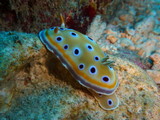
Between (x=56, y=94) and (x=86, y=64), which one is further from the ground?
(x=86, y=64)

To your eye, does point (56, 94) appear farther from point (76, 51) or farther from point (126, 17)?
point (126, 17)

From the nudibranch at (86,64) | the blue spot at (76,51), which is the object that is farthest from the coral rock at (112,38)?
the blue spot at (76,51)

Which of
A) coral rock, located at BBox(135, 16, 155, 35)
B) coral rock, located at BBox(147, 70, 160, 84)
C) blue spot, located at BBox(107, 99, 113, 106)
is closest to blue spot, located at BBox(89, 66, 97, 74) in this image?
blue spot, located at BBox(107, 99, 113, 106)

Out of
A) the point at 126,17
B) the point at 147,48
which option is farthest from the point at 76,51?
the point at 126,17

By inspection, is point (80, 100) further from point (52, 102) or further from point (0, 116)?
point (0, 116)

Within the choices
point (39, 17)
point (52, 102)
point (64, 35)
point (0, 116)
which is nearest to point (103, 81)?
point (52, 102)

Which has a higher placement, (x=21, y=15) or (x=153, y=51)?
(x=21, y=15)
